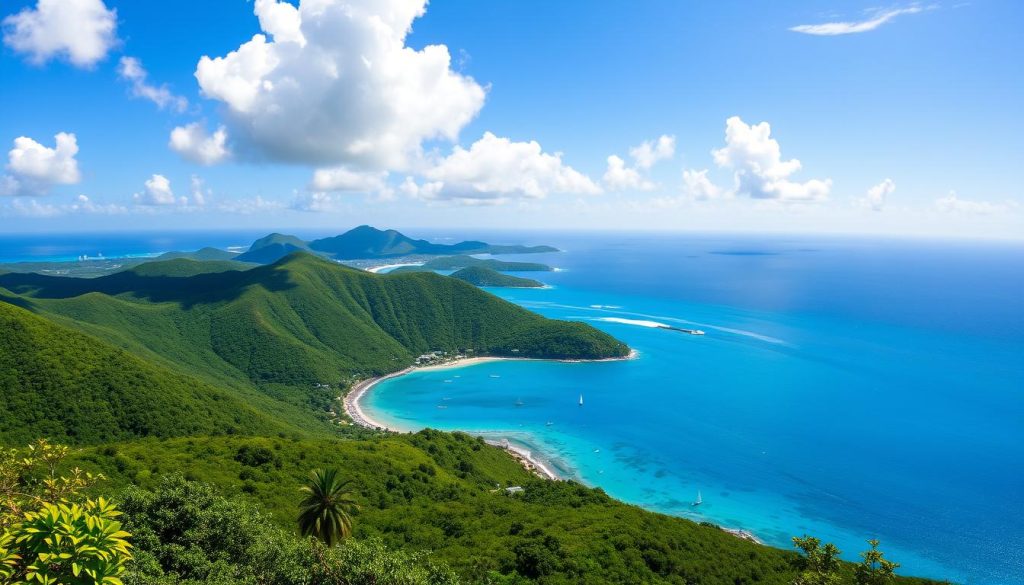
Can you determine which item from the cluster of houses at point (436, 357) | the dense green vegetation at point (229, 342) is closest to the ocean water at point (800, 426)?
the cluster of houses at point (436, 357)

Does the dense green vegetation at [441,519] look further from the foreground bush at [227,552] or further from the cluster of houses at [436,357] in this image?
the cluster of houses at [436,357]

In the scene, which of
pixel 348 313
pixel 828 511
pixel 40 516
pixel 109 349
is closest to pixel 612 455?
pixel 828 511

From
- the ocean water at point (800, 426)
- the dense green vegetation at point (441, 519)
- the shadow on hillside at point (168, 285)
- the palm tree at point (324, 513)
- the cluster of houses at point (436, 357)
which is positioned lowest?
the ocean water at point (800, 426)

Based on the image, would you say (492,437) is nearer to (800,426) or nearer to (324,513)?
(800,426)

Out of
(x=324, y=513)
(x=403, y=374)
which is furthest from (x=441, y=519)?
(x=403, y=374)

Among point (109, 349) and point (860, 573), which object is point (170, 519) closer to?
point (860, 573)

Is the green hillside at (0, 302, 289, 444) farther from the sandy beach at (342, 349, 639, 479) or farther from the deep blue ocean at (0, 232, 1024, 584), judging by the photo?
the deep blue ocean at (0, 232, 1024, 584)

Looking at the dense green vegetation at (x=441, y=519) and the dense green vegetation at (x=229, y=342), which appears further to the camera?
the dense green vegetation at (x=229, y=342)
